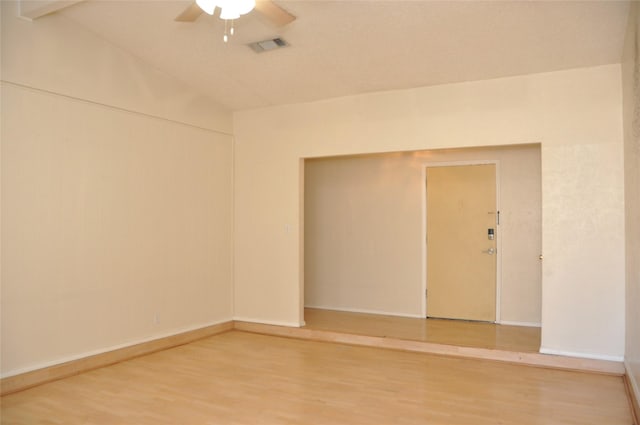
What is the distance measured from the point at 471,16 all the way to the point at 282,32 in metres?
1.66

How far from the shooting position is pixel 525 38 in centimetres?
407

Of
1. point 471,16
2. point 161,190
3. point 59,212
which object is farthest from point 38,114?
point 471,16

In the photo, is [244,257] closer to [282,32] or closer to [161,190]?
[161,190]

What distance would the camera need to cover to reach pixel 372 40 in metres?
4.34

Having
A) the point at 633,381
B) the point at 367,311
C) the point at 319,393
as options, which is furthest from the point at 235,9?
the point at 367,311

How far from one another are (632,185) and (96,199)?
4.74 m

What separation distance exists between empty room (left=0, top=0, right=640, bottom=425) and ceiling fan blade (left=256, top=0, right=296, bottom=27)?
0.02 metres

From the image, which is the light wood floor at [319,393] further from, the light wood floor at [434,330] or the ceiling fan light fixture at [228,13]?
the ceiling fan light fixture at [228,13]

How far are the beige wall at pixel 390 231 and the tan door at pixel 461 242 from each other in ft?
0.45

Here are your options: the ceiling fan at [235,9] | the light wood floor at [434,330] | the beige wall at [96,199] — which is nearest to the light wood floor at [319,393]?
the light wood floor at [434,330]

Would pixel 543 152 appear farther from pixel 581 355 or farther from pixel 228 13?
pixel 228 13

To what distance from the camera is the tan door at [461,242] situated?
20.1ft

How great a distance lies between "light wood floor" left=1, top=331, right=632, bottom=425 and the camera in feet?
11.2

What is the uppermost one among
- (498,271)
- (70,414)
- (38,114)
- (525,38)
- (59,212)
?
(525,38)
